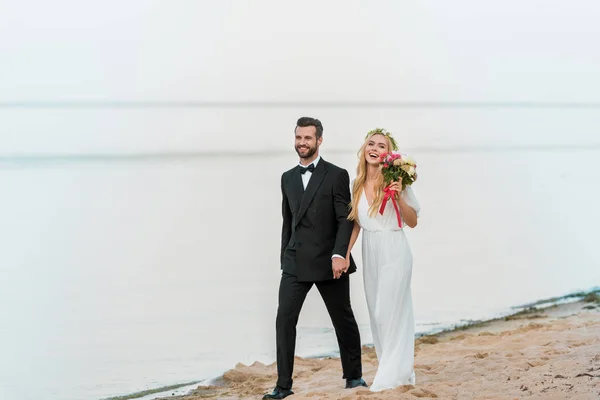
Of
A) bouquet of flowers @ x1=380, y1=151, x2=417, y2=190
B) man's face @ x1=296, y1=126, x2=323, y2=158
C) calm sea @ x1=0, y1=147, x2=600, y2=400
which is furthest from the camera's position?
calm sea @ x1=0, y1=147, x2=600, y2=400

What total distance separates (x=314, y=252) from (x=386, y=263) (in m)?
0.32

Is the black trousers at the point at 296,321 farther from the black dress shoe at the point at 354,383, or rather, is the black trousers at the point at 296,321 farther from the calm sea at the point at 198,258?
the calm sea at the point at 198,258

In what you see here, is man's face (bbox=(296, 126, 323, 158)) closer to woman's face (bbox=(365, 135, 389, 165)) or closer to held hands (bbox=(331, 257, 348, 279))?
woman's face (bbox=(365, 135, 389, 165))

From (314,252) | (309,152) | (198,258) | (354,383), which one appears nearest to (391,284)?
(314,252)

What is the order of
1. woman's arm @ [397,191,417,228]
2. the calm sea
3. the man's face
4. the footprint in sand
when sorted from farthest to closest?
the calm sea < the man's face < woman's arm @ [397,191,417,228] < the footprint in sand

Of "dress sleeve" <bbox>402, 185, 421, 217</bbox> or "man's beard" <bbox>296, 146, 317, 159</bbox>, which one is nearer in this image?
"dress sleeve" <bbox>402, 185, 421, 217</bbox>

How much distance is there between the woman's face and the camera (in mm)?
4688

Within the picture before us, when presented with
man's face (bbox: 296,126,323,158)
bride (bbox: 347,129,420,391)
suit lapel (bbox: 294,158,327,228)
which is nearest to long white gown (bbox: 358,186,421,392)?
bride (bbox: 347,129,420,391)

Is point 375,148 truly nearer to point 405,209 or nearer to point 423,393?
point 405,209

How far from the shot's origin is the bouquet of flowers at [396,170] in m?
4.51

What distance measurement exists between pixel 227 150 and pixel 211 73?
8.25 feet

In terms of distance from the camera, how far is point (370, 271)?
4715mm

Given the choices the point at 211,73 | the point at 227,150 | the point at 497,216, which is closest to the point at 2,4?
the point at 211,73

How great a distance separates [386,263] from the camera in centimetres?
466
